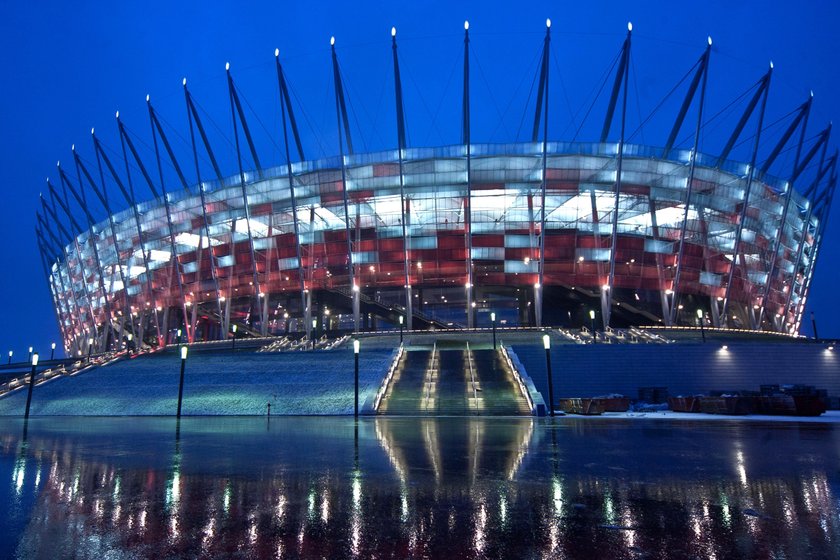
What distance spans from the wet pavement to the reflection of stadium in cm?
4214

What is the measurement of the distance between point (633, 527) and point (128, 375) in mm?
36340

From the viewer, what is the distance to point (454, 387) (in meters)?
26.5

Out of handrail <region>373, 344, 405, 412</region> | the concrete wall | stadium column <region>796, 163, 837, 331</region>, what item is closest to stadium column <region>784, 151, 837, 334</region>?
stadium column <region>796, 163, 837, 331</region>

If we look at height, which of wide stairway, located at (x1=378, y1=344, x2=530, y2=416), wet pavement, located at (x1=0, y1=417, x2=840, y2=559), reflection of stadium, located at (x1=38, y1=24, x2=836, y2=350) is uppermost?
reflection of stadium, located at (x1=38, y1=24, x2=836, y2=350)

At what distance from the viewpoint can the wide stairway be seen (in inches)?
923

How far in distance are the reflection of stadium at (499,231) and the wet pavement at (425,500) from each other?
42137 millimetres

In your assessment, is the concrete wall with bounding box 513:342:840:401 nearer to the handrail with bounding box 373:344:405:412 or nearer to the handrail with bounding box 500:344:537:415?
the handrail with bounding box 500:344:537:415

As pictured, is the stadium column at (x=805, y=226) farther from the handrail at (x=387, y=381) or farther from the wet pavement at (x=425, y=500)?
the wet pavement at (x=425, y=500)

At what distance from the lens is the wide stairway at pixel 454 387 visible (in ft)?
76.9

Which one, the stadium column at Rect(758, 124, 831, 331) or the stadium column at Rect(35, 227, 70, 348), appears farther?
the stadium column at Rect(35, 227, 70, 348)

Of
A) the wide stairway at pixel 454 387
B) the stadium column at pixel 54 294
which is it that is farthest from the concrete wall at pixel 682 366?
the stadium column at pixel 54 294

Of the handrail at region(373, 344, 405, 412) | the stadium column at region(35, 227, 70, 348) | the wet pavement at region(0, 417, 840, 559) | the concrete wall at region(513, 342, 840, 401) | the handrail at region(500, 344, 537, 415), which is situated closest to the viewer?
the wet pavement at region(0, 417, 840, 559)

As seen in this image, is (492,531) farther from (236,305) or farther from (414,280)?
(236,305)

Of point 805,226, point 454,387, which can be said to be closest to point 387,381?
point 454,387
